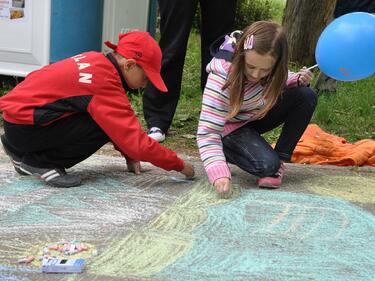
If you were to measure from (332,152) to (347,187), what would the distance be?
1.91ft

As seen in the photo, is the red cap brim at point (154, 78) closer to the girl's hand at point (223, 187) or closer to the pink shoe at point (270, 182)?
the girl's hand at point (223, 187)

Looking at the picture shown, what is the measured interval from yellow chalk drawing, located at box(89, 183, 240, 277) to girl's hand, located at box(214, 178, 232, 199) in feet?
0.16

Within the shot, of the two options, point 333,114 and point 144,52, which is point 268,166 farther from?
point 333,114

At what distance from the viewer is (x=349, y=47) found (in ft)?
7.92

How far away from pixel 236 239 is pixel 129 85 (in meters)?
0.85

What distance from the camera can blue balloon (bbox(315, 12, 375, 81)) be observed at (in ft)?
7.89

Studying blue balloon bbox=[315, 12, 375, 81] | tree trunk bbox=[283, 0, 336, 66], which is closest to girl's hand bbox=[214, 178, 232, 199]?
blue balloon bbox=[315, 12, 375, 81]

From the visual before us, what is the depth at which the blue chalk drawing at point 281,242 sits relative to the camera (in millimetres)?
1640

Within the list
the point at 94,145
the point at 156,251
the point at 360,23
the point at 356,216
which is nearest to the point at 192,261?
the point at 156,251

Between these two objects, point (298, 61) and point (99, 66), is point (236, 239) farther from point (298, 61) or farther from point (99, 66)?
point (298, 61)

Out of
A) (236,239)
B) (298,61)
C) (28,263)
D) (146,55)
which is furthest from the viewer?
(298,61)

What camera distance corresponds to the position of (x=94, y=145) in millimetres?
2441

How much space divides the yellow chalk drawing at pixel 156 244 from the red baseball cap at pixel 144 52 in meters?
0.50

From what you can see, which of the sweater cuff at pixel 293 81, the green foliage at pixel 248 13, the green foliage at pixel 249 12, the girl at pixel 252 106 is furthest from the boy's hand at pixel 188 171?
the green foliage at pixel 249 12
